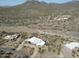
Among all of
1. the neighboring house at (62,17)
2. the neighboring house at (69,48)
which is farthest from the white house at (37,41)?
the neighboring house at (62,17)

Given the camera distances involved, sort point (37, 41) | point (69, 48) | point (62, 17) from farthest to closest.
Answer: point (62, 17)
point (37, 41)
point (69, 48)

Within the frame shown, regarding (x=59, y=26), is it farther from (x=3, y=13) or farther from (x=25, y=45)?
(x=3, y=13)

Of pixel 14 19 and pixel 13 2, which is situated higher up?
pixel 13 2

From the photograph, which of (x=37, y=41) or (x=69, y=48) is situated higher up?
(x=37, y=41)

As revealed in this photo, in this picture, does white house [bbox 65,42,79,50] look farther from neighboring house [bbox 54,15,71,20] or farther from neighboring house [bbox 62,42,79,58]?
neighboring house [bbox 54,15,71,20]

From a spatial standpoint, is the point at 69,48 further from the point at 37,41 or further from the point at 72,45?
the point at 37,41

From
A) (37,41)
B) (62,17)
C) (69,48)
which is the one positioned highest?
(62,17)

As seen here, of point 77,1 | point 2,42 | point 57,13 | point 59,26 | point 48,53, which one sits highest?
point 77,1

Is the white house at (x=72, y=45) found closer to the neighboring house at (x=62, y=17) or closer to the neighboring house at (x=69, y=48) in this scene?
the neighboring house at (x=69, y=48)

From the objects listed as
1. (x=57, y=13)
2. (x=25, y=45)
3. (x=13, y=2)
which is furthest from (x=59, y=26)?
(x=13, y=2)

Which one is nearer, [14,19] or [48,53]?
[48,53]

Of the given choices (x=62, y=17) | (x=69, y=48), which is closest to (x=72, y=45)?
(x=69, y=48)
